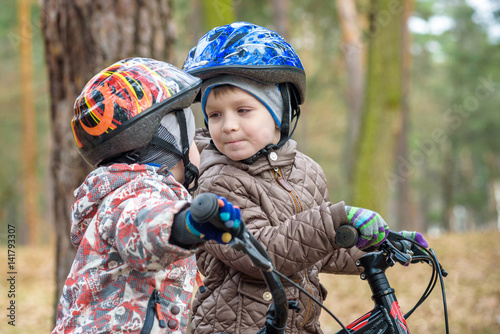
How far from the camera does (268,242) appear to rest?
2.33m

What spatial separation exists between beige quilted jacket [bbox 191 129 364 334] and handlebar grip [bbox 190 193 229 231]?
78cm

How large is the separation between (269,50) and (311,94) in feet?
55.3

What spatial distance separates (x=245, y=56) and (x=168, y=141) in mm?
621

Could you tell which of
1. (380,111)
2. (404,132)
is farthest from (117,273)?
(404,132)

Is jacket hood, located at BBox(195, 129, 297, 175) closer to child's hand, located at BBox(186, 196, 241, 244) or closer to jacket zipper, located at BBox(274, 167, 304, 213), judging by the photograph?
jacket zipper, located at BBox(274, 167, 304, 213)

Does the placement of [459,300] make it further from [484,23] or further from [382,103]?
[484,23]

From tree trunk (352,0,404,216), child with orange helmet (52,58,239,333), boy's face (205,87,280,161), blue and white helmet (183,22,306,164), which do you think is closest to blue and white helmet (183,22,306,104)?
blue and white helmet (183,22,306,164)

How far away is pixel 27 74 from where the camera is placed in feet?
63.5

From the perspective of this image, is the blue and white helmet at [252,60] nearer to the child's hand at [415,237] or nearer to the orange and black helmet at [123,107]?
the orange and black helmet at [123,107]

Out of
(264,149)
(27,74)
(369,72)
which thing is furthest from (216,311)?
(27,74)

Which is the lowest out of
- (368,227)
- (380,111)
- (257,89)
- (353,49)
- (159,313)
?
(159,313)

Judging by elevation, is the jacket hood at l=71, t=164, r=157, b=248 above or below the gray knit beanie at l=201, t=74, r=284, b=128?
below

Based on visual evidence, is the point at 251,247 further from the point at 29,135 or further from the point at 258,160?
the point at 29,135

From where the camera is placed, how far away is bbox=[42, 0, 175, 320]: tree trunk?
413cm
